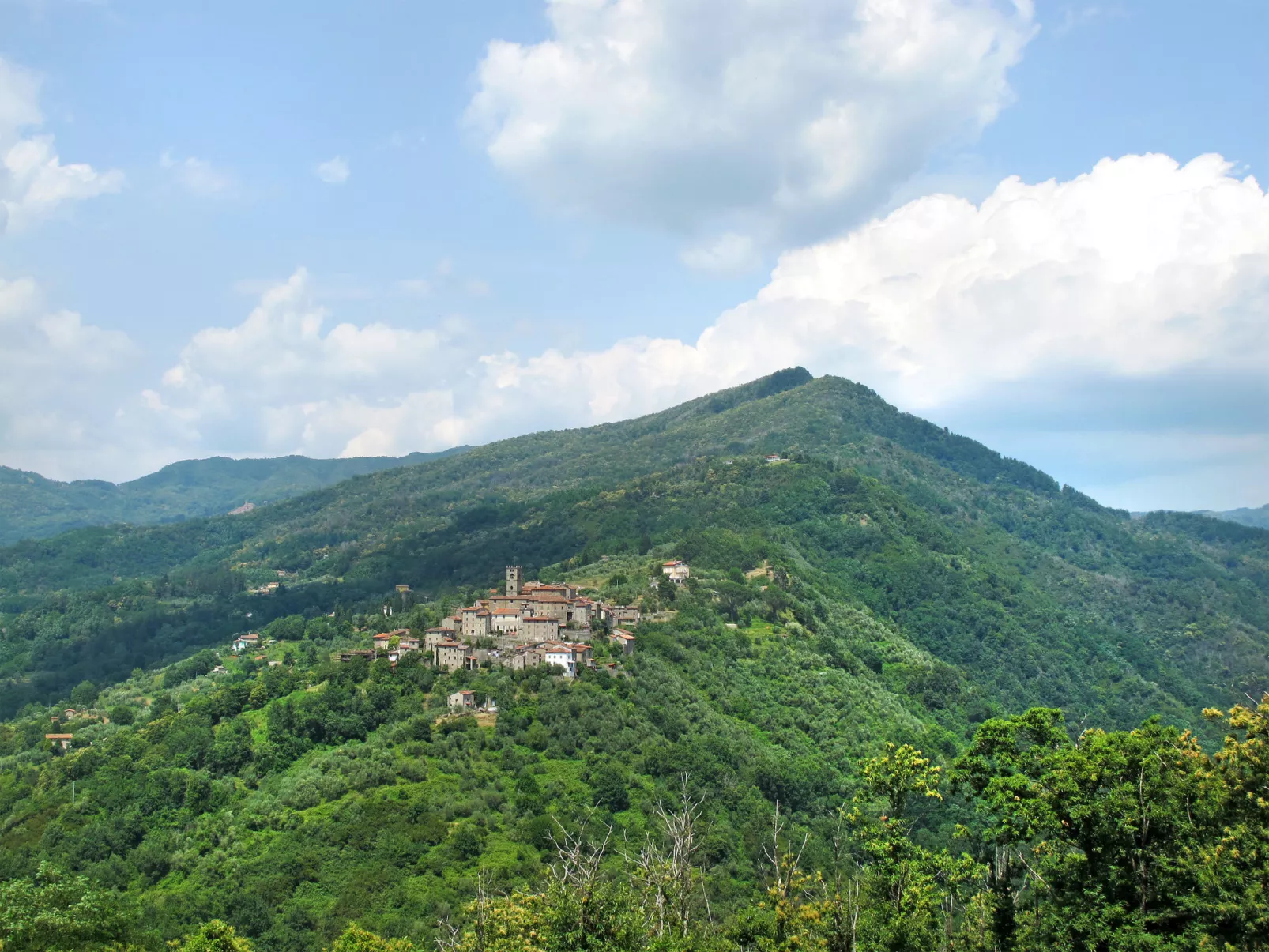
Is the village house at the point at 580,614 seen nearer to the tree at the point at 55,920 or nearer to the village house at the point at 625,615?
the village house at the point at 625,615

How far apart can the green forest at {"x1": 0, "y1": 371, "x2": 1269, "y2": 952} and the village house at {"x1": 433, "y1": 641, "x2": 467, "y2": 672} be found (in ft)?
6.82

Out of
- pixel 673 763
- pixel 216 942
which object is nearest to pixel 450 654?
pixel 673 763

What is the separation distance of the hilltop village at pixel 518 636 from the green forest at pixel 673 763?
8.60 ft

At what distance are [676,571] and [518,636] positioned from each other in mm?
36811

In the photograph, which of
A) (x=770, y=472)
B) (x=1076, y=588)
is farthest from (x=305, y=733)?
(x=1076, y=588)

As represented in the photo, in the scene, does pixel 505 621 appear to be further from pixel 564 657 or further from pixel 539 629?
pixel 564 657

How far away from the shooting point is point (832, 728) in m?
85.2

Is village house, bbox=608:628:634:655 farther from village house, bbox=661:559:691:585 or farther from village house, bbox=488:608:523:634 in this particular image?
village house, bbox=661:559:691:585

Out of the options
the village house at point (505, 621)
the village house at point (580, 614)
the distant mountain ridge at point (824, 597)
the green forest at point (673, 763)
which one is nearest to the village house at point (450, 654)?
the green forest at point (673, 763)

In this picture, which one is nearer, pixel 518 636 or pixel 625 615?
pixel 518 636

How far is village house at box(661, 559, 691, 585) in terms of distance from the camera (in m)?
112

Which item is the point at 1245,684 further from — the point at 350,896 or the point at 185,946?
the point at 185,946

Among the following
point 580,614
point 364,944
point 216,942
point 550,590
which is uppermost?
point 550,590

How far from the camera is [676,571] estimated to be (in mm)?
113500
